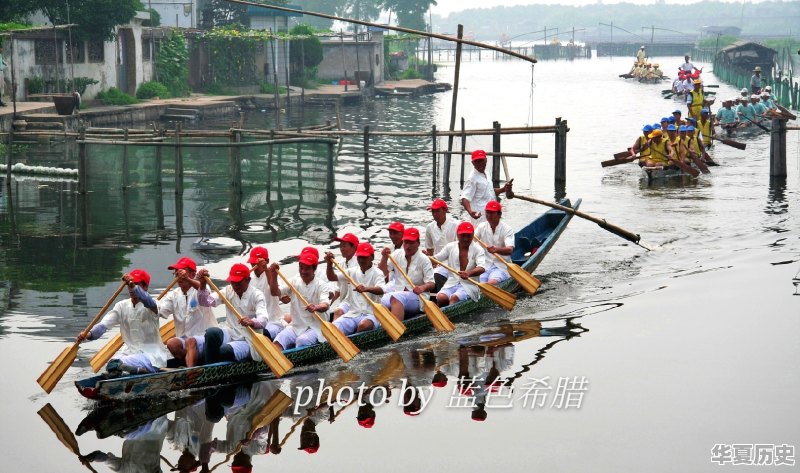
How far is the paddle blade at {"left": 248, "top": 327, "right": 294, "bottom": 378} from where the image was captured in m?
12.9

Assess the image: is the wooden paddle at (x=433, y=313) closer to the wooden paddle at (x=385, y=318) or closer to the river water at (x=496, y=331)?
the river water at (x=496, y=331)

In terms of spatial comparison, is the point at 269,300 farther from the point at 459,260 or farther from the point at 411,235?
the point at 459,260

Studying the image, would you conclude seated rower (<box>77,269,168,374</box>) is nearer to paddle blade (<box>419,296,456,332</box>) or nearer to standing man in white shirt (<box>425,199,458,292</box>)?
paddle blade (<box>419,296,456,332</box>)

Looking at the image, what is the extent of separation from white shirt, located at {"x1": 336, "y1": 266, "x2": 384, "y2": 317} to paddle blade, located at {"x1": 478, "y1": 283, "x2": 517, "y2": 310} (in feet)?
6.69

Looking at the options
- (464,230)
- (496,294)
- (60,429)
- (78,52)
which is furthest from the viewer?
(78,52)

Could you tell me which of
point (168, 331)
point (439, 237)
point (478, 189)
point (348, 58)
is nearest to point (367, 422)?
point (168, 331)

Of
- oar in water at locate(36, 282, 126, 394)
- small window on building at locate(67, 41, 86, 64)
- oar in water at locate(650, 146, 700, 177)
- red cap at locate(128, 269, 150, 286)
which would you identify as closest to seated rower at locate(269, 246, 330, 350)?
red cap at locate(128, 269, 150, 286)

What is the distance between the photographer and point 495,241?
663 inches

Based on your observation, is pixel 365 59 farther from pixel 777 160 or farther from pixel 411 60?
pixel 777 160

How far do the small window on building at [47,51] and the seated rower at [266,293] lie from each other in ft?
102

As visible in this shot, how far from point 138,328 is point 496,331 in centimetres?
550

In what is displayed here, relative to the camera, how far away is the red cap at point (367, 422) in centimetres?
1226

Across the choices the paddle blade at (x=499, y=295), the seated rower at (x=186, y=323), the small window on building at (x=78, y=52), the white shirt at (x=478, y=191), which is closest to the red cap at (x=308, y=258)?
the seated rower at (x=186, y=323)

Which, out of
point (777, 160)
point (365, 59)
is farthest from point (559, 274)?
point (365, 59)
